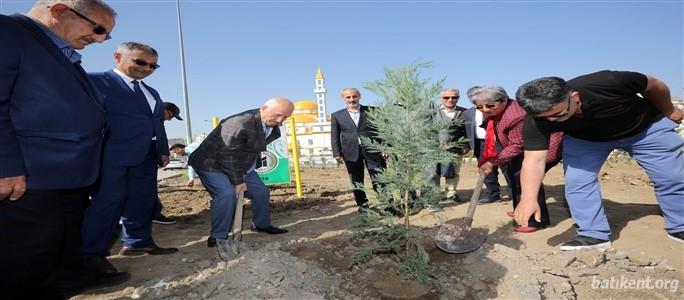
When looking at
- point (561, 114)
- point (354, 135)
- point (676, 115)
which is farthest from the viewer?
point (354, 135)

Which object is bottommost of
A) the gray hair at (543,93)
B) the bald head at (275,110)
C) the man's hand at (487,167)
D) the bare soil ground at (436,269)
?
the bare soil ground at (436,269)

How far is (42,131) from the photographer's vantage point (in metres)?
1.88

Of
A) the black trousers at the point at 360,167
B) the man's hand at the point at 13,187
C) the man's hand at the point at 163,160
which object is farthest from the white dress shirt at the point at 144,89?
the black trousers at the point at 360,167

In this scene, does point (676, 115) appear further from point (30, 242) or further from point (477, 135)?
point (30, 242)

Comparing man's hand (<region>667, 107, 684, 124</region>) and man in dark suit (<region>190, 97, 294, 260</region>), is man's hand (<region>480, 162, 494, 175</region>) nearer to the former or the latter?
man's hand (<region>667, 107, 684, 124</region>)

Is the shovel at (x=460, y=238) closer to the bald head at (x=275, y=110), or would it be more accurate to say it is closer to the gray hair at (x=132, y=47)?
the bald head at (x=275, y=110)

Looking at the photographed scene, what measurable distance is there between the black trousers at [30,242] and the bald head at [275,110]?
2.07m

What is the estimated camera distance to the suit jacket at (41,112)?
1710 millimetres

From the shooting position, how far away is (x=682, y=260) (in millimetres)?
3047

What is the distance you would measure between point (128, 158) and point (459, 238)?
10.4ft

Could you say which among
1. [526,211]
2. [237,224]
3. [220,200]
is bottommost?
[237,224]

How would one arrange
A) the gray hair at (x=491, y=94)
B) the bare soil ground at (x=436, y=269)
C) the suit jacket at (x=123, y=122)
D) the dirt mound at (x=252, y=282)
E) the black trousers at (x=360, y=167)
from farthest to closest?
the black trousers at (x=360, y=167) < the gray hair at (x=491, y=94) < the suit jacket at (x=123, y=122) < the bare soil ground at (x=436, y=269) < the dirt mound at (x=252, y=282)

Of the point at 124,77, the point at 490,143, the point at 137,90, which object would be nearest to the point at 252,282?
the point at 137,90

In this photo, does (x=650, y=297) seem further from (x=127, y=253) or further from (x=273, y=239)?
(x=127, y=253)
